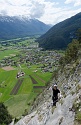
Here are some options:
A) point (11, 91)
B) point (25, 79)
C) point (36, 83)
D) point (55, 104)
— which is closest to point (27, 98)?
point (11, 91)

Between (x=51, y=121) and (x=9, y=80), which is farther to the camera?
(x=9, y=80)

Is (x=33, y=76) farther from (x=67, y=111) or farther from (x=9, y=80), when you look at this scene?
(x=67, y=111)

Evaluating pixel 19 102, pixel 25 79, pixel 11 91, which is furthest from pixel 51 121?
pixel 25 79

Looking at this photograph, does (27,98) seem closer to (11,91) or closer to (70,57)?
(11,91)

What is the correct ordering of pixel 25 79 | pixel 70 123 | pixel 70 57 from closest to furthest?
pixel 70 123, pixel 70 57, pixel 25 79

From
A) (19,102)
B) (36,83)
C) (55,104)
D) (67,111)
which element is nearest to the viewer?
(67,111)

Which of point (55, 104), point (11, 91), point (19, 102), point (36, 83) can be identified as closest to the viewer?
Answer: point (55, 104)

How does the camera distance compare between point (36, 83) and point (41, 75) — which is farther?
point (41, 75)

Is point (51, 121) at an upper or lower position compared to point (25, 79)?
upper

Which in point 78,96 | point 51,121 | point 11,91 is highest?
point 78,96
